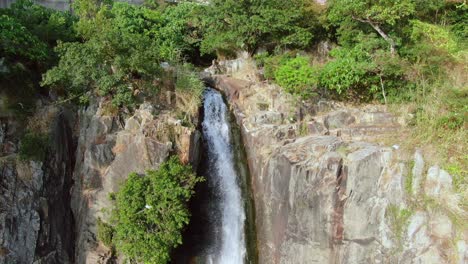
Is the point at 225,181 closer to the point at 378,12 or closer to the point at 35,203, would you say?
the point at 35,203

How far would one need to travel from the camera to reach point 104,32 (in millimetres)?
13844

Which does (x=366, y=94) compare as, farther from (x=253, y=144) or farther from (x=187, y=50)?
(x=187, y=50)

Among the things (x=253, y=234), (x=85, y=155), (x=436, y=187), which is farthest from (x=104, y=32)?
(x=436, y=187)

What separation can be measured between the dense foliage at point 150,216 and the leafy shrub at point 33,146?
354 cm

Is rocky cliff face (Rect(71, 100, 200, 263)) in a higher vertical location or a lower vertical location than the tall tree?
lower

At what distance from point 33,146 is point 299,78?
418 inches

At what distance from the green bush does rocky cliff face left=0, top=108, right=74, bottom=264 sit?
9284 millimetres

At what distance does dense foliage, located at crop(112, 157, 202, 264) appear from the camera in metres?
11.6

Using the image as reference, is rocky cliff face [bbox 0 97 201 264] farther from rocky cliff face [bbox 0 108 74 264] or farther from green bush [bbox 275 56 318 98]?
green bush [bbox 275 56 318 98]

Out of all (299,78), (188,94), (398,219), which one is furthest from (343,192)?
(188,94)

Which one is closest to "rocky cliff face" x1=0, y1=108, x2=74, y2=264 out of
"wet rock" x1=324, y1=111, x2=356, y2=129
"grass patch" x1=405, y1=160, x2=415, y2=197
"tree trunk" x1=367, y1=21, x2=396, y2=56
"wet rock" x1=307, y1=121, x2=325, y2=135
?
"wet rock" x1=307, y1=121, x2=325, y2=135

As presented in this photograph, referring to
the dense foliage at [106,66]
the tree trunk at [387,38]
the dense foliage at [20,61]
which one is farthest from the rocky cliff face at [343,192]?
the dense foliage at [20,61]

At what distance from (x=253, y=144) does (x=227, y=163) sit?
148 cm

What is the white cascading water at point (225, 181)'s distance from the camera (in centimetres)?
1345
